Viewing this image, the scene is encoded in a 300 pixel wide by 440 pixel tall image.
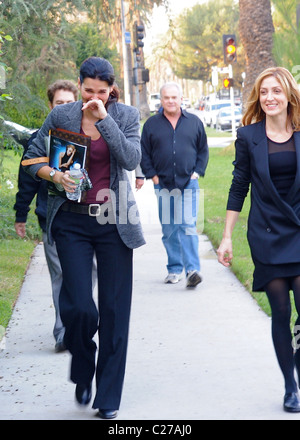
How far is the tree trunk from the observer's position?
22.4m

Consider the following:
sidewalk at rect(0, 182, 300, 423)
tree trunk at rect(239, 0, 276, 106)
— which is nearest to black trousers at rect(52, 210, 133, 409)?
sidewalk at rect(0, 182, 300, 423)

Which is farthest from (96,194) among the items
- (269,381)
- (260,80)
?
(269,381)

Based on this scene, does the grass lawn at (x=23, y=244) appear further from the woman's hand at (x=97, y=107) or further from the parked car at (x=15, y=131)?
the woman's hand at (x=97, y=107)

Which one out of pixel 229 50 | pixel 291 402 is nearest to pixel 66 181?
pixel 291 402

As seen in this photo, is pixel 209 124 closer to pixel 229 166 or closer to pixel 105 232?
pixel 229 166

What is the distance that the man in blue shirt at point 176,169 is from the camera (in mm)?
8344

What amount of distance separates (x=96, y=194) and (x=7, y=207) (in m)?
5.48

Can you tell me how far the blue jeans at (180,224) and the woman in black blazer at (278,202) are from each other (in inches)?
141

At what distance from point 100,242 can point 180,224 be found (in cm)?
384

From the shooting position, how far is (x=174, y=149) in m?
8.39

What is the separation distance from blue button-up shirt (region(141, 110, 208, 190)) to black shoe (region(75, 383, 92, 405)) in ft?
12.8

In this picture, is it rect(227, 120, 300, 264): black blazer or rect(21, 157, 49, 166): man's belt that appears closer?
rect(227, 120, 300, 264): black blazer

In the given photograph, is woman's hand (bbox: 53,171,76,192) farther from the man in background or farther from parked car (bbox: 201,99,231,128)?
parked car (bbox: 201,99,231,128)

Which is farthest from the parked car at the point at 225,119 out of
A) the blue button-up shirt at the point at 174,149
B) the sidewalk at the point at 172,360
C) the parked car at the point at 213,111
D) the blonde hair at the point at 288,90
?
the blonde hair at the point at 288,90
